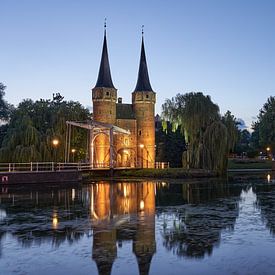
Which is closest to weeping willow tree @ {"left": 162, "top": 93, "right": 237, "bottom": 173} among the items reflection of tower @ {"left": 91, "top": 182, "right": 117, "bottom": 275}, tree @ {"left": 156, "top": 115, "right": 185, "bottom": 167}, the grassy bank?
tree @ {"left": 156, "top": 115, "right": 185, "bottom": 167}

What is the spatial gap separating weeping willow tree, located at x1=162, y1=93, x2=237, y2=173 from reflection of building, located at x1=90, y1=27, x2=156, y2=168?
11850mm

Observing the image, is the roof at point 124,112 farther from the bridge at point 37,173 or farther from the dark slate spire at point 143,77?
the bridge at point 37,173

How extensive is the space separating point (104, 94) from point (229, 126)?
62.4 feet

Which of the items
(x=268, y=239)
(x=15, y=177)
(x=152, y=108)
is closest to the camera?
(x=268, y=239)

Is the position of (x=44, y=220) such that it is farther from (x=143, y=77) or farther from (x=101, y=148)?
(x=143, y=77)

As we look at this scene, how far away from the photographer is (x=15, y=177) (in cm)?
3075

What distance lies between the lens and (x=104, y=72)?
5584 cm

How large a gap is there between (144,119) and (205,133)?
17.1 metres

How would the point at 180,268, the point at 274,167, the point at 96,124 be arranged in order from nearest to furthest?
the point at 180,268
the point at 96,124
the point at 274,167

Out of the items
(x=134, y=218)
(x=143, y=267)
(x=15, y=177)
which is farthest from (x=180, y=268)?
(x=15, y=177)

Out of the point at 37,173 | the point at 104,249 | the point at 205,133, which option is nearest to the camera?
the point at 104,249

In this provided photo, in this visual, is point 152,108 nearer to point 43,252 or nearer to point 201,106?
point 201,106

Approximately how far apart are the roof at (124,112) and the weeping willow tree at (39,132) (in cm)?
1155

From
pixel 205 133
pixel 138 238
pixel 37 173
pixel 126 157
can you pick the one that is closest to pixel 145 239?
pixel 138 238
